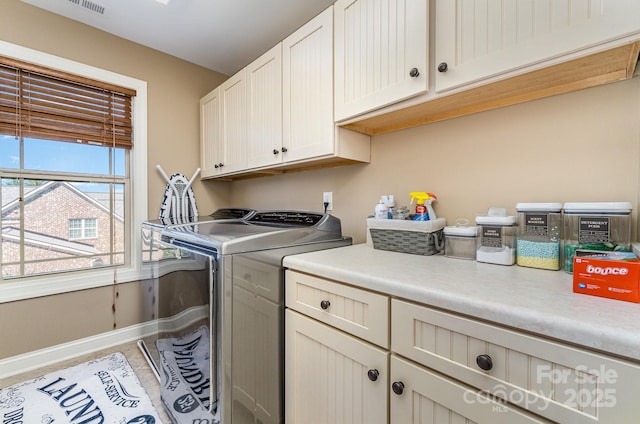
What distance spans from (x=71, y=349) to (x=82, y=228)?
0.90 meters

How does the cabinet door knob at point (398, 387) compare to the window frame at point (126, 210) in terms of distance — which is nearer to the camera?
the cabinet door knob at point (398, 387)

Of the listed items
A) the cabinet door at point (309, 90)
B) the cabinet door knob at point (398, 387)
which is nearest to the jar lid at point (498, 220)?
the cabinet door knob at point (398, 387)

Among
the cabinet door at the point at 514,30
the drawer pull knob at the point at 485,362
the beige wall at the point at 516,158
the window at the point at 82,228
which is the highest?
the cabinet door at the point at 514,30

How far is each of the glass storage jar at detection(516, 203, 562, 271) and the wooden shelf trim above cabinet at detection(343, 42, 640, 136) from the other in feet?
1.49

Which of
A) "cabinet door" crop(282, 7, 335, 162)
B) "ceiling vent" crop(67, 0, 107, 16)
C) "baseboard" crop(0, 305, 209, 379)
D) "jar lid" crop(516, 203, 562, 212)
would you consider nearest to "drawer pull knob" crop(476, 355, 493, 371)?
"jar lid" crop(516, 203, 562, 212)

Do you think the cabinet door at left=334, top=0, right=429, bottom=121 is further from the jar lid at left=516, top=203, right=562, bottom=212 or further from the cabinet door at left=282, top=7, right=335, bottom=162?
the jar lid at left=516, top=203, right=562, bottom=212

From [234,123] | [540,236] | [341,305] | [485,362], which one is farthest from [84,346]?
[540,236]

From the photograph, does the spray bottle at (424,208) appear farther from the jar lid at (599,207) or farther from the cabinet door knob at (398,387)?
the cabinet door knob at (398,387)

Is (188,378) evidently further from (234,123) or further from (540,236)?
(234,123)

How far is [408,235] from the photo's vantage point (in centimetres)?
130

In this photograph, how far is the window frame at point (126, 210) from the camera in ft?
6.22

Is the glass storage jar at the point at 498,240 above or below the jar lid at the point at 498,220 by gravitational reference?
below

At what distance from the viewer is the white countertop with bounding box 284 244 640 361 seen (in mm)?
558

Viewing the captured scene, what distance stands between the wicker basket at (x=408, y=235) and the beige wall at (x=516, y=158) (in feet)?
0.58
